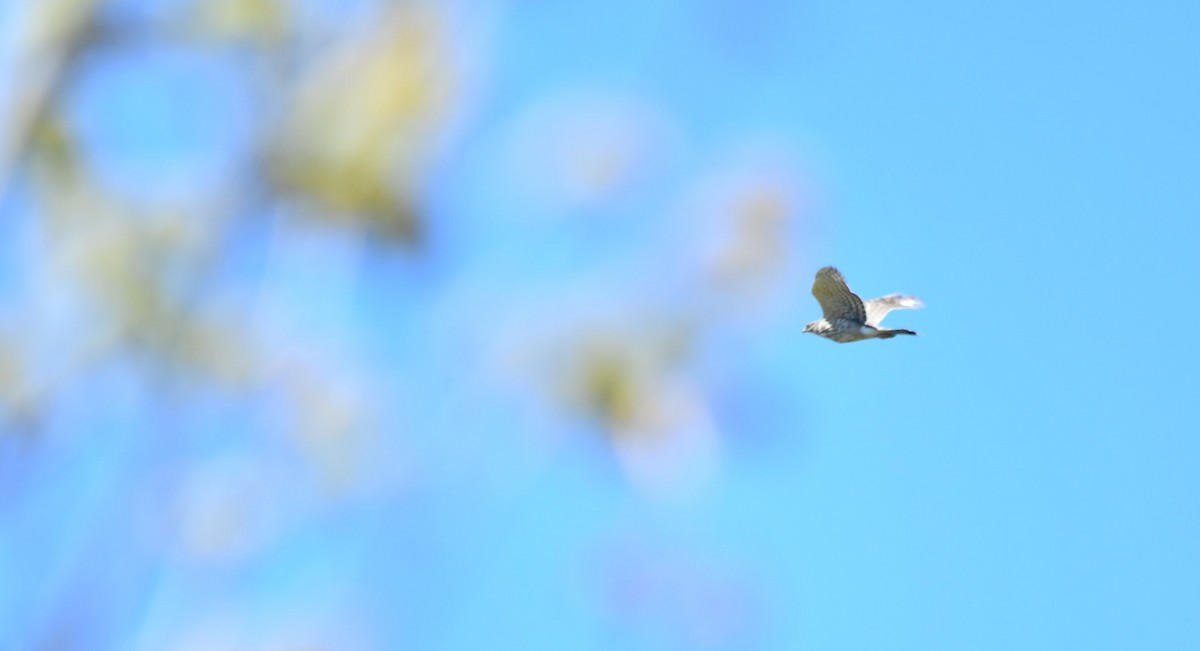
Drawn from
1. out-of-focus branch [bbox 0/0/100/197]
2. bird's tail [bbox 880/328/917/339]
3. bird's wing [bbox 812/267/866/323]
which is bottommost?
out-of-focus branch [bbox 0/0/100/197]

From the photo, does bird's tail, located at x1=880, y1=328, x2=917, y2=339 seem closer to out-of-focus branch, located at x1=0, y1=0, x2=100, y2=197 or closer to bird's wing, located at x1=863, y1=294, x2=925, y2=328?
bird's wing, located at x1=863, y1=294, x2=925, y2=328

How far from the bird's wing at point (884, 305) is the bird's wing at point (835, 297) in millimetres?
43

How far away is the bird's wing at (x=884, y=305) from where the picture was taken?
5395 millimetres

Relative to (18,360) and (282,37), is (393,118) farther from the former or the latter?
(18,360)

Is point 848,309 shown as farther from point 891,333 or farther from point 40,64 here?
point 40,64

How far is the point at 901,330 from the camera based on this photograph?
17.1 feet

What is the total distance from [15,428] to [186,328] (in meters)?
0.33

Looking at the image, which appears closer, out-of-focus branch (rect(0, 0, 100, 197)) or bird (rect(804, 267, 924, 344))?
out-of-focus branch (rect(0, 0, 100, 197))

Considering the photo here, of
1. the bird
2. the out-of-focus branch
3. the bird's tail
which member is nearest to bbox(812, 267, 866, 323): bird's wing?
the bird

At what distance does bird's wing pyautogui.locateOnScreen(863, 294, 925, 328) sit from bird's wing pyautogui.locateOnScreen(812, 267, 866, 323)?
43 mm

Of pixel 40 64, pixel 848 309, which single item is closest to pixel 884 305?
pixel 848 309

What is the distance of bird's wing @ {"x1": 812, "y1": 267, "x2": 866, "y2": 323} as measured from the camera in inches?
205

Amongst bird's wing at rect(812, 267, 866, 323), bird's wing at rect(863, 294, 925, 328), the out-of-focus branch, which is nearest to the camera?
the out-of-focus branch

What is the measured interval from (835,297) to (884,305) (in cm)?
26
